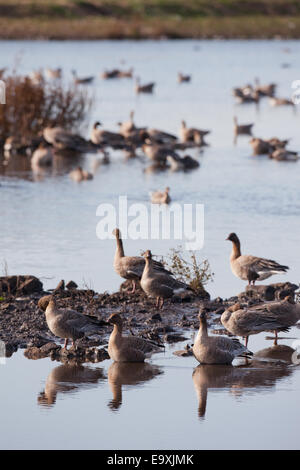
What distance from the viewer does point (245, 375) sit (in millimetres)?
10727

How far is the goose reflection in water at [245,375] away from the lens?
1025 centimetres

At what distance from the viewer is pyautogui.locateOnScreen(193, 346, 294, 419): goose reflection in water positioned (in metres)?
10.2

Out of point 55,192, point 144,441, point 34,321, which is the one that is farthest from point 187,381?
point 55,192

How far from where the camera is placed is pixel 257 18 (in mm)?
88438

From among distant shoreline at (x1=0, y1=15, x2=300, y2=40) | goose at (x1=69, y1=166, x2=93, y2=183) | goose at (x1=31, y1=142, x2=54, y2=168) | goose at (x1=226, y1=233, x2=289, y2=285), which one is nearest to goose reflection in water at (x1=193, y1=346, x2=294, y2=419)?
goose at (x1=226, y1=233, x2=289, y2=285)

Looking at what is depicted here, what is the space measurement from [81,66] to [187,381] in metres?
53.8

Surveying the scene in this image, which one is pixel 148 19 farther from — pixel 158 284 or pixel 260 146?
pixel 158 284

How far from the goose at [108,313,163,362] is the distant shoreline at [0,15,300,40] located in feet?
232

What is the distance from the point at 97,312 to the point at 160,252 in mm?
3529

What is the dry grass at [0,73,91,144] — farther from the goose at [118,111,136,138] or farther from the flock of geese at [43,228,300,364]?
the flock of geese at [43,228,300,364]

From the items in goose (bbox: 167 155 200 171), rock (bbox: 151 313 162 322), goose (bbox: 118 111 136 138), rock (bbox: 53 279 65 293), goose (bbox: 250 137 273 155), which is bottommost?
rock (bbox: 151 313 162 322)
